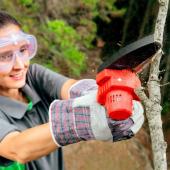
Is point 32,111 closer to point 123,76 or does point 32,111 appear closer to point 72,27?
point 123,76

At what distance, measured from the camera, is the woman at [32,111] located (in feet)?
4.90

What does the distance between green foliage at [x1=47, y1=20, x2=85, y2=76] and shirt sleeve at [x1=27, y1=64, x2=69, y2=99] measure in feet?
7.45

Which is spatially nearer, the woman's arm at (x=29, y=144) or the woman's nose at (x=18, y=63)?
the woman's arm at (x=29, y=144)

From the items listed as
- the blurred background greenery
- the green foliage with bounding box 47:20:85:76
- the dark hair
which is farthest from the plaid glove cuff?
the green foliage with bounding box 47:20:85:76

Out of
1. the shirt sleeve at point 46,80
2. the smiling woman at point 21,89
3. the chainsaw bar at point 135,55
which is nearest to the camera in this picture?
the chainsaw bar at point 135,55

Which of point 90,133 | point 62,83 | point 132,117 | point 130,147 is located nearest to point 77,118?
point 90,133

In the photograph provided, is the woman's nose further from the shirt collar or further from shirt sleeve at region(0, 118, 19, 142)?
shirt sleeve at region(0, 118, 19, 142)

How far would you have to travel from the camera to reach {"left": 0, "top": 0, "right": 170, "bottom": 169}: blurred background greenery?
14.7 feet

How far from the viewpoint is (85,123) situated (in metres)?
1.48

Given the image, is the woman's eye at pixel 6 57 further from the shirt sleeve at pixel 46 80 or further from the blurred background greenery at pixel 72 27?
the blurred background greenery at pixel 72 27

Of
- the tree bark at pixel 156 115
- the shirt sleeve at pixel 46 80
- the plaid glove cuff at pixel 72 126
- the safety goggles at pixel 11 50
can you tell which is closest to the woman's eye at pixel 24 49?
the safety goggles at pixel 11 50

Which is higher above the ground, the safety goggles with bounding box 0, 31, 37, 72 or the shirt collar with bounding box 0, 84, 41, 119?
the safety goggles with bounding box 0, 31, 37, 72

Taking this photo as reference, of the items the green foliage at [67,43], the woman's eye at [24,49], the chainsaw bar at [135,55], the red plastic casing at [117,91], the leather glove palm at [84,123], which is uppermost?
the chainsaw bar at [135,55]

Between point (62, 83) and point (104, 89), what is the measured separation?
57 centimetres
